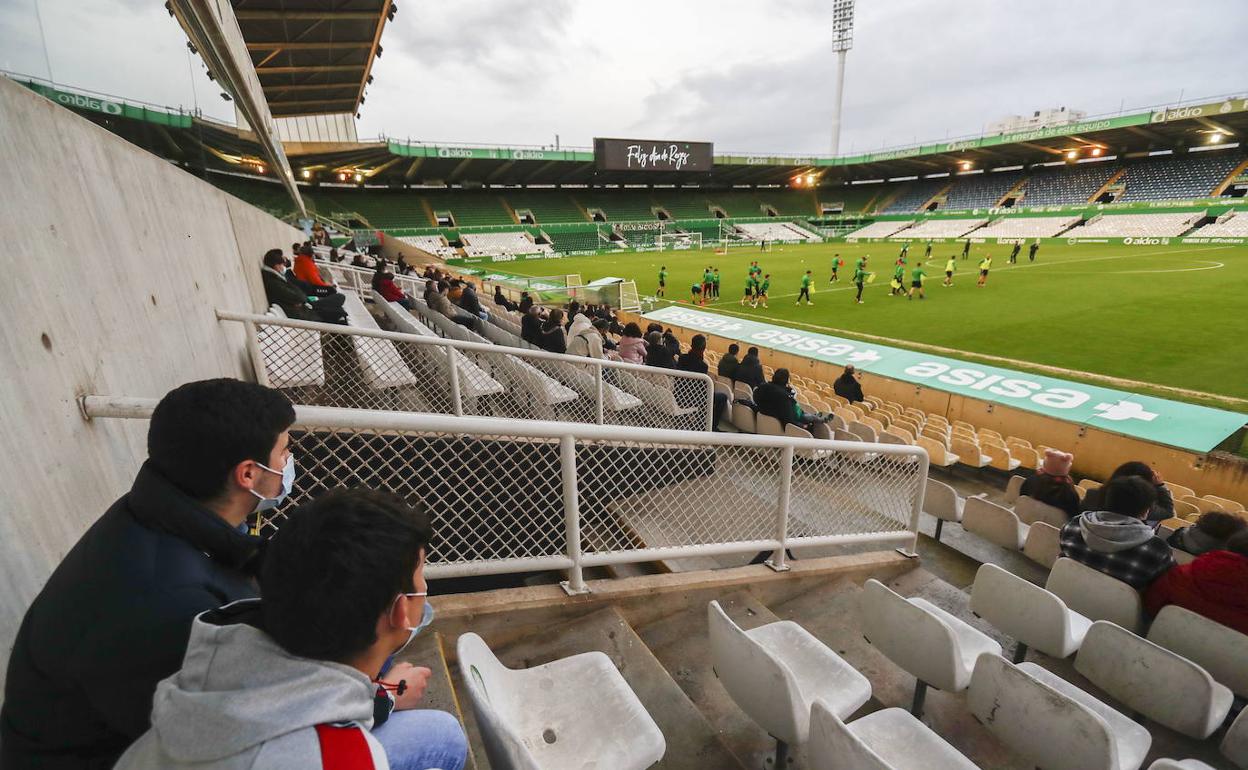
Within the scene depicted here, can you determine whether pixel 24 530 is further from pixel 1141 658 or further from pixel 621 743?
pixel 1141 658

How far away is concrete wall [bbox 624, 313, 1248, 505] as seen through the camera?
255 inches

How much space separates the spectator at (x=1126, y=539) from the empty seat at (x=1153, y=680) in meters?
0.83

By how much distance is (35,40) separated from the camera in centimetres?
214

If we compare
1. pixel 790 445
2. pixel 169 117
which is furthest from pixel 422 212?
pixel 790 445

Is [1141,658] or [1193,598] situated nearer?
[1141,658]

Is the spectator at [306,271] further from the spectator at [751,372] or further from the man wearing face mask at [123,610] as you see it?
the man wearing face mask at [123,610]

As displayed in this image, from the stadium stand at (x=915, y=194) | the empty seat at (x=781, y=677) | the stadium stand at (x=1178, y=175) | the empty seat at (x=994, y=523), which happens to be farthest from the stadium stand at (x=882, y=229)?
the empty seat at (x=781, y=677)

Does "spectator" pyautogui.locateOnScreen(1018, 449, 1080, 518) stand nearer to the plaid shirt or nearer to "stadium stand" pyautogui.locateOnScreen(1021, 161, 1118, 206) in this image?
the plaid shirt

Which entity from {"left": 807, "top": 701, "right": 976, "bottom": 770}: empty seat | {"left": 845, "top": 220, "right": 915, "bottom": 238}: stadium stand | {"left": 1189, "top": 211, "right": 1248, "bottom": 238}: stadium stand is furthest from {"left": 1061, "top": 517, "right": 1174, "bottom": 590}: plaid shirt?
{"left": 845, "top": 220, "right": 915, "bottom": 238}: stadium stand

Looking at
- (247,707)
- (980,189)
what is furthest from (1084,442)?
(980,189)

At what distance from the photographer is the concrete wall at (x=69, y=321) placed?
5.21 feet

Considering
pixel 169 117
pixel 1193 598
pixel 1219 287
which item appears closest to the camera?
pixel 1193 598

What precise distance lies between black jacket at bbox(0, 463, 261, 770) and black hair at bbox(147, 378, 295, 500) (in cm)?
17

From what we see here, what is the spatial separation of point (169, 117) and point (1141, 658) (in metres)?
7.46
